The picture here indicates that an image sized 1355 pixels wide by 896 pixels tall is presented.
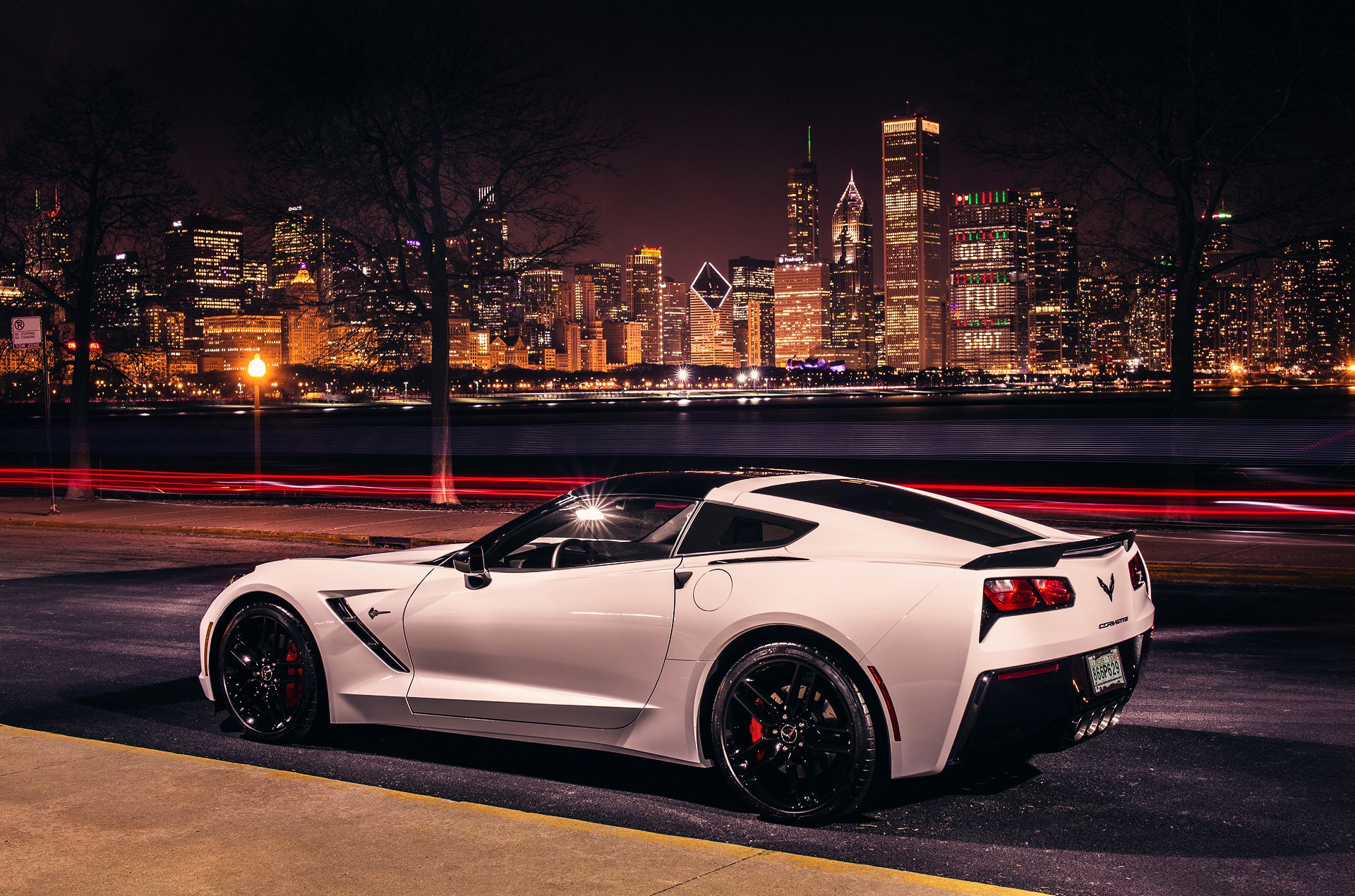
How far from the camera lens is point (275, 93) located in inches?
829

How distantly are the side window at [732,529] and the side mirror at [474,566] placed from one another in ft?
3.25

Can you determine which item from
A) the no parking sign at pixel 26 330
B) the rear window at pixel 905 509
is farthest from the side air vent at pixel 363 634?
the no parking sign at pixel 26 330

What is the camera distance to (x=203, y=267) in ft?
81.3

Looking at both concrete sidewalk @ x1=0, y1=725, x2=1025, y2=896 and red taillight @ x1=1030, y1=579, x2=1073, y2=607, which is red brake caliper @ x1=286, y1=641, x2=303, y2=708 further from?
red taillight @ x1=1030, y1=579, x2=1073, y2=607

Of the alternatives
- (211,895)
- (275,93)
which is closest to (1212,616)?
(211,895)

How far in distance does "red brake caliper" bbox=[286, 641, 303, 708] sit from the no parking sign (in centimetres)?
1658

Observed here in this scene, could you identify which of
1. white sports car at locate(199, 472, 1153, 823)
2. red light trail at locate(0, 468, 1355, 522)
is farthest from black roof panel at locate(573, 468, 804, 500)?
red light trail at locate(0, 468, 1355, 522)

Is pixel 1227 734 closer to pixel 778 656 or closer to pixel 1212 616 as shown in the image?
pixel 778 656

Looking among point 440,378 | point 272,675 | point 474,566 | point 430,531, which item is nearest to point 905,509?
point 474,566

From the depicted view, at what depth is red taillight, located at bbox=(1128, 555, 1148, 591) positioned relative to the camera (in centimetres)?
575

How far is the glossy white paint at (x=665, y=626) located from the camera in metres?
5.04

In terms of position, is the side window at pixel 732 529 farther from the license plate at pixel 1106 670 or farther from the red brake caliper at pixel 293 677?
the red brake caliper at pixel 293 677

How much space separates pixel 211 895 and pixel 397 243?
1857cm

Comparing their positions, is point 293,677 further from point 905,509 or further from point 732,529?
point 905,509
